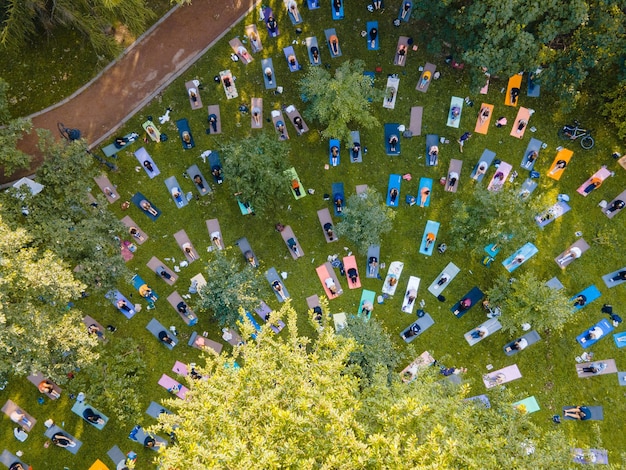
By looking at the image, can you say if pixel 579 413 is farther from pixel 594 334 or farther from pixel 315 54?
pixel 315 54

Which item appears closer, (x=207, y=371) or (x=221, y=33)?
(x=207, y=371)

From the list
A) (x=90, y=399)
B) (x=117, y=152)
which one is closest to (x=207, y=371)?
(x=90, y=399)

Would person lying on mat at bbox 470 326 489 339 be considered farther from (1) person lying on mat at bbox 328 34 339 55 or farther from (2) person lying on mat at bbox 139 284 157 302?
(2) person lying on mat at bbox 139 284 157 302

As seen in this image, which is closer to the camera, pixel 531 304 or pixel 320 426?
pixel 320 426

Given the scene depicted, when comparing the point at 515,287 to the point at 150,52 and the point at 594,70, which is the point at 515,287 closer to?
the point at 594,70

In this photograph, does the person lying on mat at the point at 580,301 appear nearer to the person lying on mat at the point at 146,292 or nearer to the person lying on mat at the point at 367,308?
the person lying on mat at the point at 367,308

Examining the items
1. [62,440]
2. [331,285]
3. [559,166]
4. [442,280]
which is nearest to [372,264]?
[331,285]
